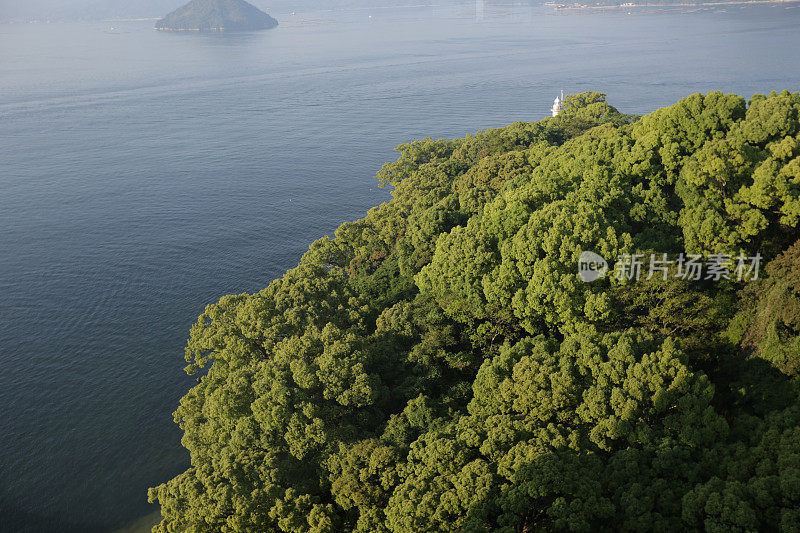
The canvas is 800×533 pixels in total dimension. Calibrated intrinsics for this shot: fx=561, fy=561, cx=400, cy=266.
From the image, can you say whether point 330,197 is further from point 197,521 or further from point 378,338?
Answer: point 197,521

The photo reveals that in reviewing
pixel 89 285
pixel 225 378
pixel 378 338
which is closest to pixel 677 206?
pixel 378 338

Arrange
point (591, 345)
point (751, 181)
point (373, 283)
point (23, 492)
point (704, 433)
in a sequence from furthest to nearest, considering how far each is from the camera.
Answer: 1. point (373, 283)
2. point (23, 492)
3. point (751, 181)
4. point (591, 345)
5. point (704, 433)

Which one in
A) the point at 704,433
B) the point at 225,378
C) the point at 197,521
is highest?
the point at 704,433

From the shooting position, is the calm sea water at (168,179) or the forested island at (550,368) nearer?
the forested island at (550,368)

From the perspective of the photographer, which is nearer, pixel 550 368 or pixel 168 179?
pixel 550 368

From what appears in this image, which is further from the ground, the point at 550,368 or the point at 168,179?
the point at 168,179
